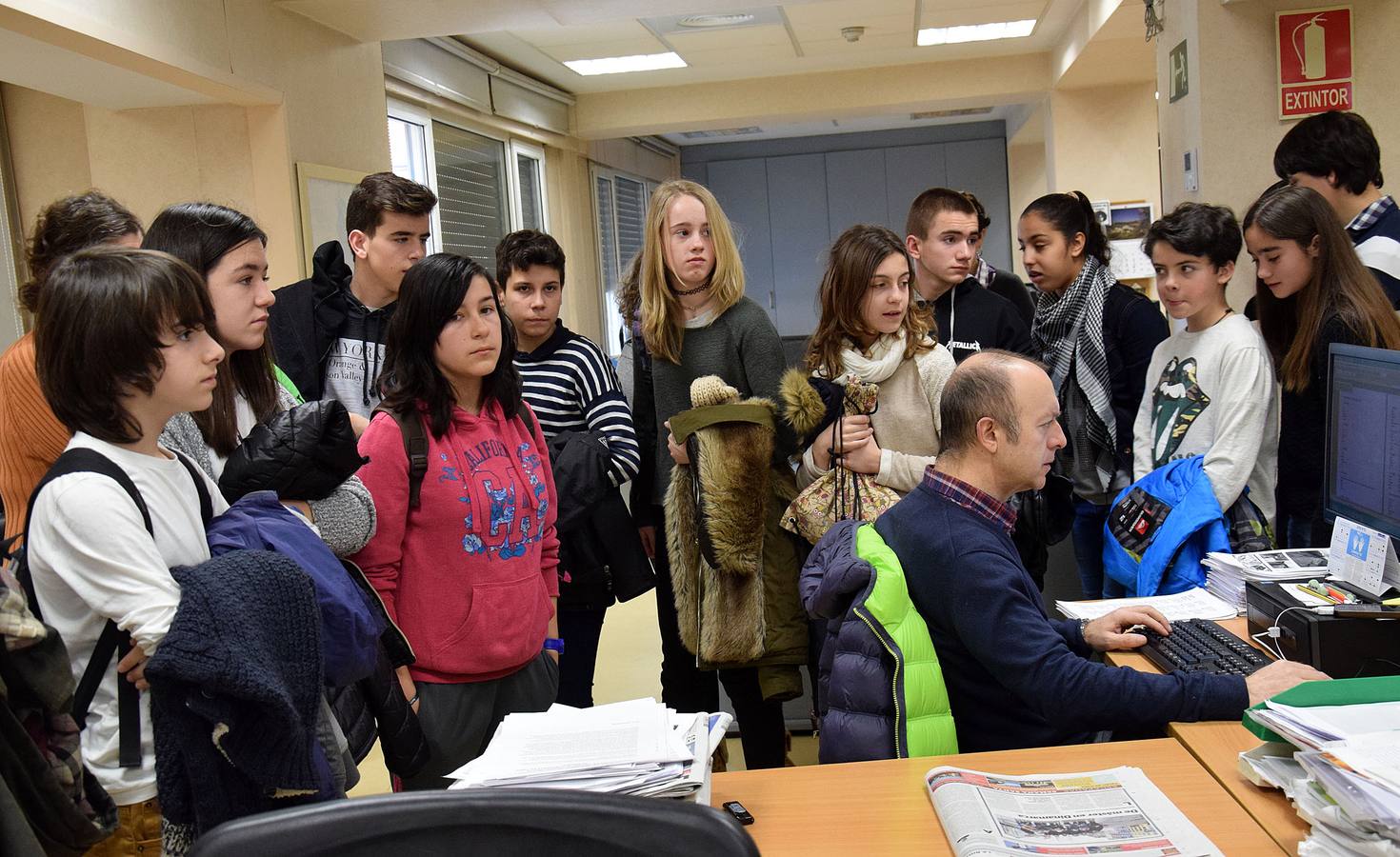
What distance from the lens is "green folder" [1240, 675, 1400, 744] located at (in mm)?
1340

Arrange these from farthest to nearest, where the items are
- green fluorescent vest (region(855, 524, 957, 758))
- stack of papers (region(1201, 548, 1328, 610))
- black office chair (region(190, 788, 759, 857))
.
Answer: stack of papers (region(1201, 548, 1328, 610))
green fluorescent vest (region(855, 524, 957, 758))
black office chair (region(190, 788, 759, 857))

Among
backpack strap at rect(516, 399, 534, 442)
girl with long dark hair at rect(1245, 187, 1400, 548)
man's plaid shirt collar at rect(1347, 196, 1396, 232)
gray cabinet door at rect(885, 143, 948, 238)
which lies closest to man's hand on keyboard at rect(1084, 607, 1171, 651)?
girl with long dark hair at rect(1245, 187, 1400, 548)

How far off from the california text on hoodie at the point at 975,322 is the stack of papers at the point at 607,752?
1.73 meters

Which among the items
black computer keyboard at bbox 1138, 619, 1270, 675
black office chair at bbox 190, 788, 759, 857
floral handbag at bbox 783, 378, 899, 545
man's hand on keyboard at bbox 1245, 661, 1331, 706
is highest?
black office chair at bbox 190, 788, 759, 857

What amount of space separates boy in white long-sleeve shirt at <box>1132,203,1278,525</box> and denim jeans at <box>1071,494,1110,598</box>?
0.98 feet

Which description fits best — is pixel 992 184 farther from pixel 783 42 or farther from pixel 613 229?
pixel 783 42

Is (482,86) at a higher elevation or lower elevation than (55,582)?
higher

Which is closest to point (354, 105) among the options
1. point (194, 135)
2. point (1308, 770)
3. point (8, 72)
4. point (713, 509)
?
point (194, 135)

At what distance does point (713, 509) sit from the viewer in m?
2.45

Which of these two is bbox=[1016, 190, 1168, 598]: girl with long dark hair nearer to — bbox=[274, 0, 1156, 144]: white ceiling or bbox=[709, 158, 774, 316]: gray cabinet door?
bbox=[274, 0, 1156, 144]: white ceiling

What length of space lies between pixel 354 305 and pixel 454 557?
2.76ft

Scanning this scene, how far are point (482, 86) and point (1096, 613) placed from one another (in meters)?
5.69

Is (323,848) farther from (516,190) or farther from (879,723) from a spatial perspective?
(516,190)

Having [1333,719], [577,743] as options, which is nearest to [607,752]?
[577,743]
